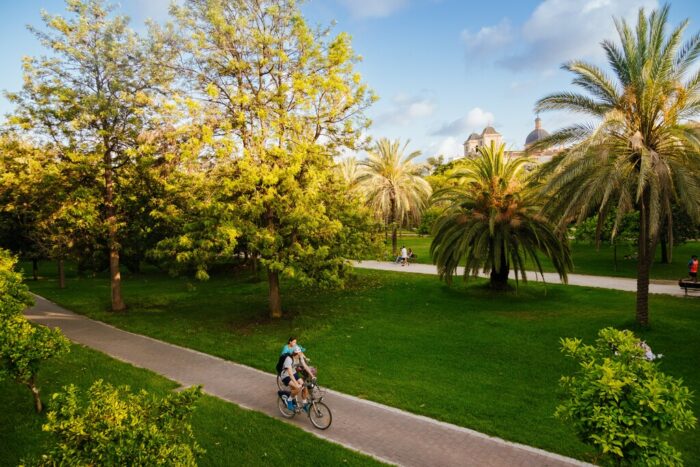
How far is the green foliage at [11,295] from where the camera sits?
32.3ft

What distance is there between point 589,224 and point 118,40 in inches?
1143

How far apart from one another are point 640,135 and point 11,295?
18.5 metres

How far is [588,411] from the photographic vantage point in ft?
17.7

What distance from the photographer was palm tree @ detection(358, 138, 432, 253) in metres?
31.6

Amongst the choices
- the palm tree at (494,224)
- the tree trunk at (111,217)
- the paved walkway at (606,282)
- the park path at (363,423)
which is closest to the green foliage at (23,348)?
the park path at (363,423)

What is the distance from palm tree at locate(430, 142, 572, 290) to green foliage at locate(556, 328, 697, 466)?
→ 42.7ft

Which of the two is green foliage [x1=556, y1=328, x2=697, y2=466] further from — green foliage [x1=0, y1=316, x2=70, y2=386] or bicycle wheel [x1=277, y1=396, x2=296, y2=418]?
green foliage [x1=0, y1=316, x2=70, y2=386]

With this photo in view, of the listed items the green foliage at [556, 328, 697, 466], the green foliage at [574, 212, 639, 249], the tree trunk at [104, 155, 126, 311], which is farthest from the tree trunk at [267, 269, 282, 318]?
the green foliage at [574, 212, 639, 249]

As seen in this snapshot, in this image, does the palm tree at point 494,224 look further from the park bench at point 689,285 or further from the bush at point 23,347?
the bush at point 23,347

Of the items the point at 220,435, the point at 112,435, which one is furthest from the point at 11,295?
the point at 112,435

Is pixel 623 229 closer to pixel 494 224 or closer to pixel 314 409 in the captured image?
pixel 494 224

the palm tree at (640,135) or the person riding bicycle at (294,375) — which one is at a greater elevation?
the palm tree at (640,135)

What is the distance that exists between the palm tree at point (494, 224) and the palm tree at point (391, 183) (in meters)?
10.4

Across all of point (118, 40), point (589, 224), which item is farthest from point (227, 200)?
point (589, 224)
